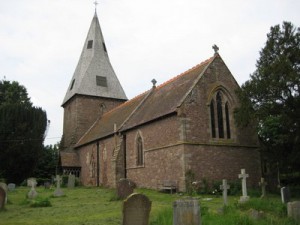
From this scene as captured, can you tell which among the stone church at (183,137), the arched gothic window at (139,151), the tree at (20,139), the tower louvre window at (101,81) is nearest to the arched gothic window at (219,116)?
the stone church at (183,137)

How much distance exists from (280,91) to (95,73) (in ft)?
83.6

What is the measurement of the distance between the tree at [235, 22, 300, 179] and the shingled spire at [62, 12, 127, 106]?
22.2m

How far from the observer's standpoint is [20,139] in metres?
33.9

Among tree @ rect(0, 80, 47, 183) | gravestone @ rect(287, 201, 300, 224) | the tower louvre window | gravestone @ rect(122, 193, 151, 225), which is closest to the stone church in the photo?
tree @ rect(0, 80, 47, 183)

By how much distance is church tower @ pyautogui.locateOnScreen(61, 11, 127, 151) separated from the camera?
3700 cm

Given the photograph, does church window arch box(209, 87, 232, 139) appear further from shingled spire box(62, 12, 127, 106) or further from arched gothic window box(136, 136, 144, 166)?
shingled spire box(62, 12, 127, 106)

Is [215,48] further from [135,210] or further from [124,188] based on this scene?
[135,210]

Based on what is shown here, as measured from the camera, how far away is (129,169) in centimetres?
2433

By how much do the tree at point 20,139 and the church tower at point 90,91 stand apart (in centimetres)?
326

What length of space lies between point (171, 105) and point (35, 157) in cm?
1914

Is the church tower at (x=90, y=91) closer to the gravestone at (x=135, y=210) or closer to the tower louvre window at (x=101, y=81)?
the tower louvre window at (x=101, y=81)

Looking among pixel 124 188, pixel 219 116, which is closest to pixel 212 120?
pixel 219 116

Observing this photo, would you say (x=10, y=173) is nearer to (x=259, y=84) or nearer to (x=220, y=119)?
(x=220, y=119)

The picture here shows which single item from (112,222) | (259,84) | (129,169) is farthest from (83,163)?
(112,222)
